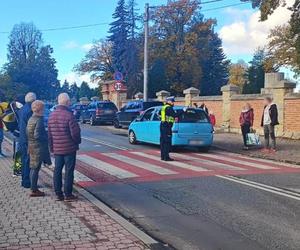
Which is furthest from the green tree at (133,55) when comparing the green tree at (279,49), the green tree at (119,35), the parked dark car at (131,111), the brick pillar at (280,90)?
the brick pillar at (280,90)

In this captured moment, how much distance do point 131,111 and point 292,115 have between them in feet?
34.1

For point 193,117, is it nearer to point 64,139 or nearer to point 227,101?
point 227,101

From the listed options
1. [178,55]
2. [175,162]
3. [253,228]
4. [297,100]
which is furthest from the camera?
[178,55]

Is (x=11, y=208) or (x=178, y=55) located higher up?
(x=178, y=55)

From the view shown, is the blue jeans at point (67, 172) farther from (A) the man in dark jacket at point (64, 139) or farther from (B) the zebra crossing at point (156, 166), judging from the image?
(B) the zebra crossing at point (156, 166)

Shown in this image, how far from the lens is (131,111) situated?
28984 millimetres

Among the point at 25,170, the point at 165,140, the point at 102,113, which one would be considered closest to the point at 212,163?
the point at 165,140

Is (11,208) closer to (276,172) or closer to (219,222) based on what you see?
(219,222)

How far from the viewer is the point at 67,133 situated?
8.42 metres

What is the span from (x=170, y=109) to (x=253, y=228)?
27.4 feet

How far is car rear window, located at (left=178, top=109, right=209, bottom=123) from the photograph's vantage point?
1742cm

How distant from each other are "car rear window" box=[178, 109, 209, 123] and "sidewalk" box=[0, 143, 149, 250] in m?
9.01

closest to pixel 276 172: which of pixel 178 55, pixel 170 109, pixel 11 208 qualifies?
pixel 170 109

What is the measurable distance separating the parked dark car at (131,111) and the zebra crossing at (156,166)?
1140 cm
